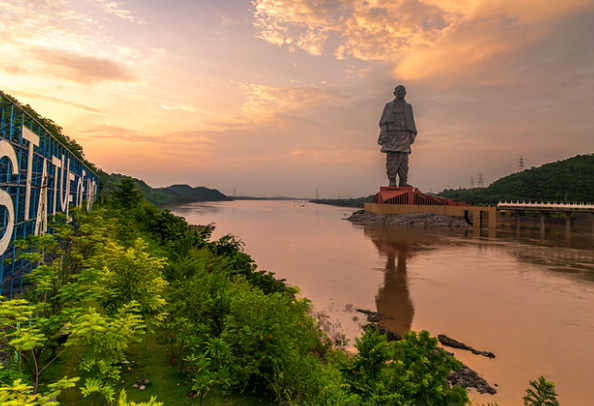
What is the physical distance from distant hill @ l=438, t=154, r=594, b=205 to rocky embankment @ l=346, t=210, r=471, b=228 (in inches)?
1640

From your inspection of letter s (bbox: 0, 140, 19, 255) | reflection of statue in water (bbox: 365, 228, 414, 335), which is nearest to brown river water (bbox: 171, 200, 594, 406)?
reflection of statue in water (bbox: 365, 228, 414, 335)

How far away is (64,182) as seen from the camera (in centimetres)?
1981

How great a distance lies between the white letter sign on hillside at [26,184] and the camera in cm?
1031

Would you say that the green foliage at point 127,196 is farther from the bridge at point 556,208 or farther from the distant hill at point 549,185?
the distant hill at point 549,185

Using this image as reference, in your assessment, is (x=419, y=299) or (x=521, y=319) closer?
(x=521, y=319)

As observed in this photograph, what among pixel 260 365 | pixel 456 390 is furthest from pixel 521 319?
pixel 260 365

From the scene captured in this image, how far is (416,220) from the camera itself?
78312 mm

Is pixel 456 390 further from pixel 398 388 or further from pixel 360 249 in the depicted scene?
pixel 360 249

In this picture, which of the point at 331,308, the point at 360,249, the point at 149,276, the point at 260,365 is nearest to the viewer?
the point at 260,365

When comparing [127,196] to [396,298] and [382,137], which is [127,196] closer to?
[396,298]

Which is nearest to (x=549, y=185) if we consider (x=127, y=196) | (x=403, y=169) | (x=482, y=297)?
(x=403, y=169)

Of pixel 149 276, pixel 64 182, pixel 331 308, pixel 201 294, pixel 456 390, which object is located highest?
pixel 64 182

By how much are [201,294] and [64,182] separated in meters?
17.1

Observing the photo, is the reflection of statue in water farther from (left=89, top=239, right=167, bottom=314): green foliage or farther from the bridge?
the bridge
